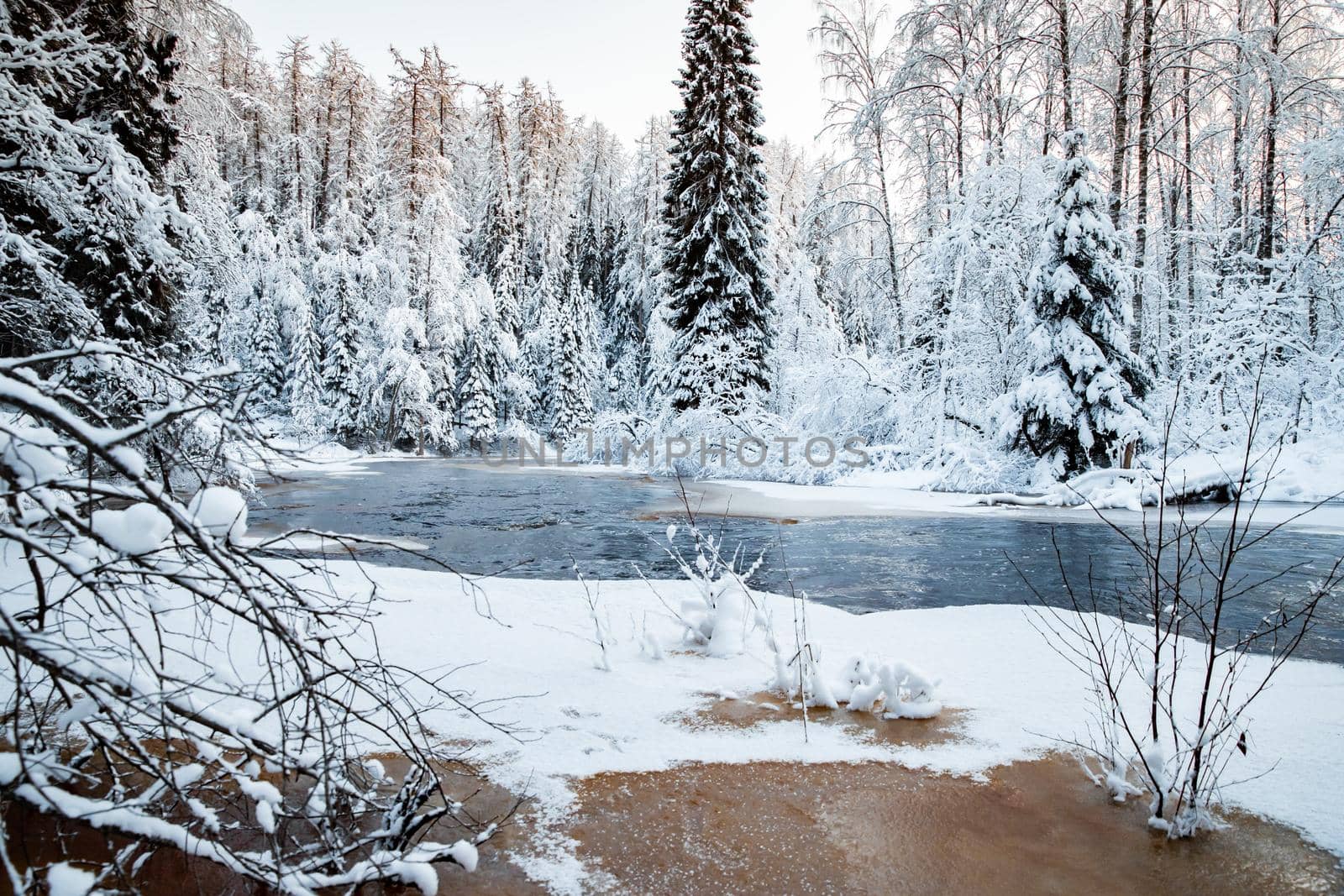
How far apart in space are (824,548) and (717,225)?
38.5 feet

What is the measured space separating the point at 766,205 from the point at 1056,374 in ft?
31.9

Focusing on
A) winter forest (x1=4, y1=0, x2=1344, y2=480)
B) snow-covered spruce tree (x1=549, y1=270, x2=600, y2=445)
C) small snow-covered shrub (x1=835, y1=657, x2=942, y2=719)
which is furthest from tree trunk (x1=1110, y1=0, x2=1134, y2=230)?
snow-covered spruce tree (x1=549, y1=270, x2=600, y2=445)

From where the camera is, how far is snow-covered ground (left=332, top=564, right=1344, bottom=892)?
112 inches

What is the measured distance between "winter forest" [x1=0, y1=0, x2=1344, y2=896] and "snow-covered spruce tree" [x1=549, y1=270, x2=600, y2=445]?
0.17m

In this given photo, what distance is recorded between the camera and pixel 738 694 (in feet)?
12.6

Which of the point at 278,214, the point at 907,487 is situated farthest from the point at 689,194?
the point at 278,214

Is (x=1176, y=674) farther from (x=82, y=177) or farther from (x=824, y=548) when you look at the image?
(x=82, y=177)

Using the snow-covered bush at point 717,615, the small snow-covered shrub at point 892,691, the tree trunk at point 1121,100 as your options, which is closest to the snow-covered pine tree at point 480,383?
the tree trunk at point 1121,100

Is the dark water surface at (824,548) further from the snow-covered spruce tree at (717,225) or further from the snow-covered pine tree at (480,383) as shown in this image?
the snow-covered pine tree at (480,383)

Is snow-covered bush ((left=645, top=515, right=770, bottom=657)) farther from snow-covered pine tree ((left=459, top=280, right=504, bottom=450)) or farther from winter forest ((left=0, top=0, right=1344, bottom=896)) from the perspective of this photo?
snow-covered pine tree ((left=459, top=280, right=504, bottom=450))

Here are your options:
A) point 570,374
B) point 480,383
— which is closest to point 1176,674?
point 480,383

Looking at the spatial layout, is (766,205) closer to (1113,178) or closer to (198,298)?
(1113,178)

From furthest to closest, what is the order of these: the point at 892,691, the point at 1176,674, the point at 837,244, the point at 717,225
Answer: the point at 837,244 < the point at 717,225 < the point at 892,691 < the point at 1176,674

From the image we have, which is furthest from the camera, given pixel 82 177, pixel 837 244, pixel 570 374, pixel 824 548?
pixel 570 374
